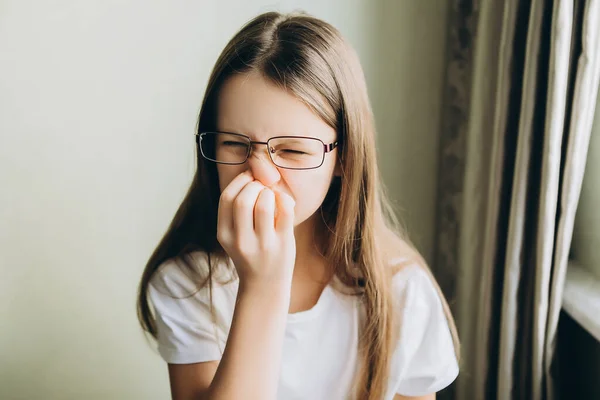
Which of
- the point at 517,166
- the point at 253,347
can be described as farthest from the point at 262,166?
the point at 517,166

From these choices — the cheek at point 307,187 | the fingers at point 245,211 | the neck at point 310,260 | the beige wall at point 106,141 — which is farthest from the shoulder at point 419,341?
the beige wall at point 106,141

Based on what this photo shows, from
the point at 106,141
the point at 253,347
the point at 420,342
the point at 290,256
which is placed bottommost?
the point at 420,342

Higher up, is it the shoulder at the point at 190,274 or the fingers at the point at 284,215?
the fingers at the point at 284,215

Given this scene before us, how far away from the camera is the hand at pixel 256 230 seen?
2.42 feet

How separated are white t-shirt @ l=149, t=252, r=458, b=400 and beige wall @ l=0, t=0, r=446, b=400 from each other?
0.46m

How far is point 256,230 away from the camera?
749 mm

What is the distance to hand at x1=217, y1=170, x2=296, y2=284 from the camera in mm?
738

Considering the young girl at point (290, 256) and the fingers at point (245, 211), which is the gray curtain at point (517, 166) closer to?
the young girl at point (290, 256)

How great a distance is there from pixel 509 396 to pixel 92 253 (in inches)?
41.0

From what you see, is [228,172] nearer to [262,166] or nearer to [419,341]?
[262,166]

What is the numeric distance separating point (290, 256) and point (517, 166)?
52 cm

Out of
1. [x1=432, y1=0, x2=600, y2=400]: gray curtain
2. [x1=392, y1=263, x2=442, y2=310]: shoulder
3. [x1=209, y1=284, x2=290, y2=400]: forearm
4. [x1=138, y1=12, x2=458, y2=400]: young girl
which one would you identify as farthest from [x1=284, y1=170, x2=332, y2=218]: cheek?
[x1=432, y1=0, x2=600, y2=400]: gray curtain

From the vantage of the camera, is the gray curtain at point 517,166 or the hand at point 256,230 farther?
the gray curtain at point 517,166

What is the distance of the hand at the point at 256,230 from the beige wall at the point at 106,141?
2.12 feet
